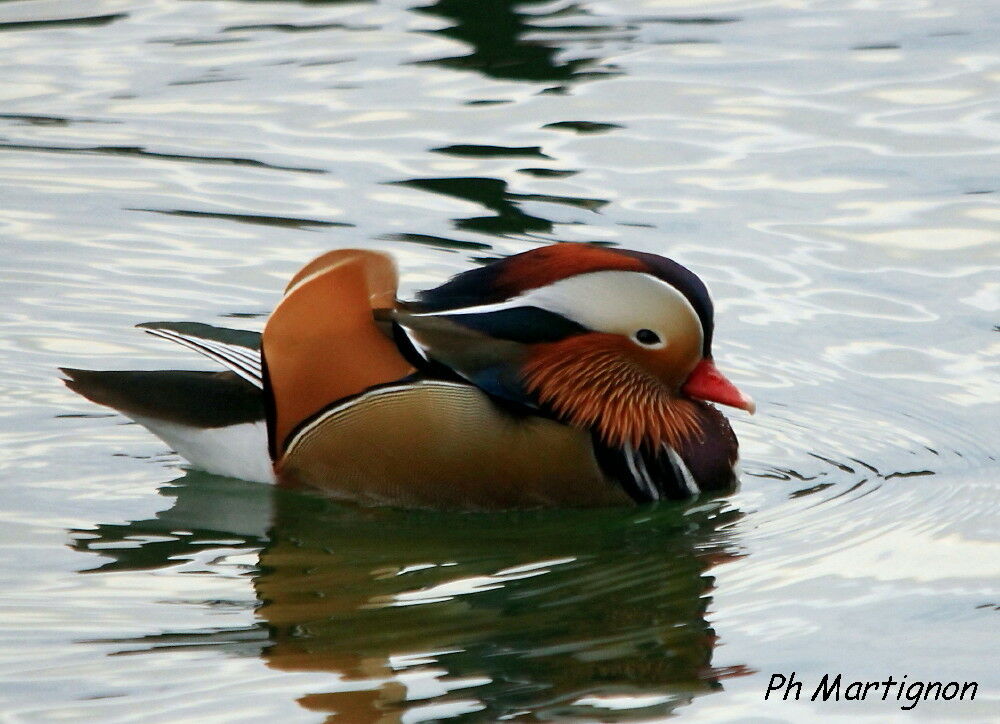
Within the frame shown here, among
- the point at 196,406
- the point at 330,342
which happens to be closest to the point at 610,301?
the point at 330,342

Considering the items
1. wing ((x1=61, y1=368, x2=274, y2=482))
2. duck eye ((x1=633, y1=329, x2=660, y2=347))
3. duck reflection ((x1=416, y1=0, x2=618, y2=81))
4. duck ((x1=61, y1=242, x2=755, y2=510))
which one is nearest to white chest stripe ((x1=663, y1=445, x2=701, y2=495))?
duck ((x1=61, y1=242, x2=755, y2=510))

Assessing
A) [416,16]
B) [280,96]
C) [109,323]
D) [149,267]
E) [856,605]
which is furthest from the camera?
[416,16]

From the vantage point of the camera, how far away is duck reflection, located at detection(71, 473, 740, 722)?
4805 millimetres

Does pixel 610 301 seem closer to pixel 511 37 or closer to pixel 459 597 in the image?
pixel 459 597

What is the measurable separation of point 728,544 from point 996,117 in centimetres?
532

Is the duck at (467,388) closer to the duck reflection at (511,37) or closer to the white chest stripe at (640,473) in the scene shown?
the white chest stripe at (640,473)

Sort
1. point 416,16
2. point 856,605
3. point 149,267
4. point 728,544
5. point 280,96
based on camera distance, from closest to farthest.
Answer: point 856,605 → point 728,544 → point 149,267 → point 280,96 → point 416,16

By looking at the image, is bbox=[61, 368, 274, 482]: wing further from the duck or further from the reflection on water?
the reflection on water

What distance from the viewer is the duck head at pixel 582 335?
20.0 feet

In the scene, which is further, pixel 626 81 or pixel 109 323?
pixel 626 81

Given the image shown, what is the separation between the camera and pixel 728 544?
5980mm

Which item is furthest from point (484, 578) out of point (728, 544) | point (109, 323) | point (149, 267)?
point (149, 267)

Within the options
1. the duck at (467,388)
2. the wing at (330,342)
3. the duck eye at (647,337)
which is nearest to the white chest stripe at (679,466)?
the duck at (467,388)

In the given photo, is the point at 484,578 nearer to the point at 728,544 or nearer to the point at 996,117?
the point at 728,544
